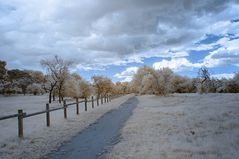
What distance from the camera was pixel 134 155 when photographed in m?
8.48

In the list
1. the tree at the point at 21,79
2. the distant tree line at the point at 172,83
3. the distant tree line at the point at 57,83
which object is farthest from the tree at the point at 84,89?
the tree at the point at 21,79

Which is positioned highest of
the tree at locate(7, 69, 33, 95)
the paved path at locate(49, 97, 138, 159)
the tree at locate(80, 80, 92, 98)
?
the tree at locate(7, 69, 33, 95)

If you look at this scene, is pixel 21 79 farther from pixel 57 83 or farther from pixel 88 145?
pixel 88 145

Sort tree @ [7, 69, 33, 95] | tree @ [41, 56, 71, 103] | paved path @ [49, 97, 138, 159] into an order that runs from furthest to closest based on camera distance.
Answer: tree @ [7, 69, 33, 95] < tree @ [41, 56, 71, 103] < paved path @ [49, 97, 138, 159]

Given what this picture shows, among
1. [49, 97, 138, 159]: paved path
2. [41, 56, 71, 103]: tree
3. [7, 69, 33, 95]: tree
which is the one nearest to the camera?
[49, 97, 138, 159]: paved path

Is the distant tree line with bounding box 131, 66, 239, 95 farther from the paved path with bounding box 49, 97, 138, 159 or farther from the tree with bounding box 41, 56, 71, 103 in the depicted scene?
the paved path with bounding box 49, 97, 138, 159

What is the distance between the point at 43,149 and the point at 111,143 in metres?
2.15

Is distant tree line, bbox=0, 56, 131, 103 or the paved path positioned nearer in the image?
the paved path

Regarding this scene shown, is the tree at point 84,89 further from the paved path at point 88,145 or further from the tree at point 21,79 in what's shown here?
the paved path at point 88,145

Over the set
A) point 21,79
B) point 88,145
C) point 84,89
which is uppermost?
point 21,79

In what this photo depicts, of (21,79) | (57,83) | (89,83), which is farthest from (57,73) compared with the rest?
(21,79)

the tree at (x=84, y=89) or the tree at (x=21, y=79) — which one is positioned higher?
the tree at (x=21, y=79)

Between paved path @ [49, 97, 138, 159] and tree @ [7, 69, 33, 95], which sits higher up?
tree @ [7, 69, 33, 95]

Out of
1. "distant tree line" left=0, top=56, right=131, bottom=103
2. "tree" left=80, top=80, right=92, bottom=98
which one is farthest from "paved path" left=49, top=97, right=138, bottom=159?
"tree" left=80, top=80, right=92, bottom=98
